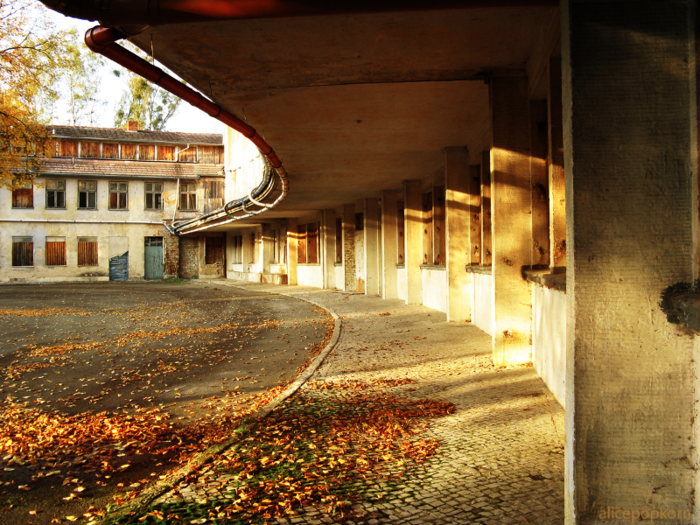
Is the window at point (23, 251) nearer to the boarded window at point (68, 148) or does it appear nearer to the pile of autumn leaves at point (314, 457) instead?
the boarded window at point (68, 148)

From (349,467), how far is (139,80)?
1772 inches

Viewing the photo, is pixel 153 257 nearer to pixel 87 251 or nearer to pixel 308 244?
pixel 87 251

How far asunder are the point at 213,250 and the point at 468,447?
37220 millimetres

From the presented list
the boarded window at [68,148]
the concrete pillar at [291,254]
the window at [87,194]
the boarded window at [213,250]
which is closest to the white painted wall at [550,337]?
the concrete pillar at [291,254]

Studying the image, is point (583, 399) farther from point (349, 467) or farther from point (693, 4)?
point (693, 4)

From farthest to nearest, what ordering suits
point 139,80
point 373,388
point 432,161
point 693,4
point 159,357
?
point 139,80, point 432,161, point 159,357, point 373,388, point 693,4

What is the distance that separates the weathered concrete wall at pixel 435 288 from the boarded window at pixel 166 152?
30136 mm

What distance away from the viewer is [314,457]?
403 centimetres

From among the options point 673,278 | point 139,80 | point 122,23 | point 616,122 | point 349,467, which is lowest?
point 349,467

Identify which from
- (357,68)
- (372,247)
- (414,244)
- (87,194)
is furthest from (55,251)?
(357,68)

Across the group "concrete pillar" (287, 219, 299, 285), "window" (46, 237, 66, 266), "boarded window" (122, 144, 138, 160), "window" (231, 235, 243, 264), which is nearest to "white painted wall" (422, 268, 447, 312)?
"concrete pillar" (287, 219, 299, 285)

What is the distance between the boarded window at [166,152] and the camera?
39656mm

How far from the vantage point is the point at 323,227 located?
23828 millimetres

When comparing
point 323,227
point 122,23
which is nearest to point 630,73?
point 122,23
